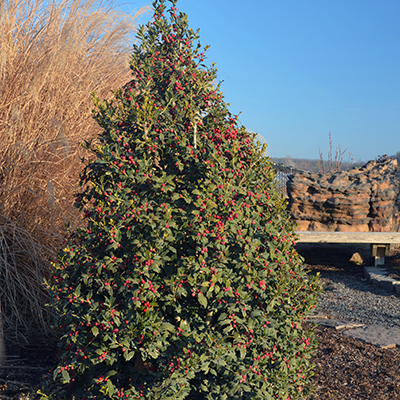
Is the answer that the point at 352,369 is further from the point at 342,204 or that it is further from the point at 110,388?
the point at 342,204

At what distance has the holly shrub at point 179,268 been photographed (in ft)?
6.45

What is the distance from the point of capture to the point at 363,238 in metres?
6.65

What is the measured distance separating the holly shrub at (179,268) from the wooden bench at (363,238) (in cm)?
436

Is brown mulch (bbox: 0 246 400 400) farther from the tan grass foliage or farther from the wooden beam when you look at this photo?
the wooden beam

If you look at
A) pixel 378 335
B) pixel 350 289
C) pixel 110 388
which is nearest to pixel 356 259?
pixel 350 289

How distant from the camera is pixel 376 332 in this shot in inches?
150

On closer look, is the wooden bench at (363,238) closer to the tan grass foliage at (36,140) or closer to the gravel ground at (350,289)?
the gravel ground at (350,289)

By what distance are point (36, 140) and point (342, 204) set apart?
5157 millimetres

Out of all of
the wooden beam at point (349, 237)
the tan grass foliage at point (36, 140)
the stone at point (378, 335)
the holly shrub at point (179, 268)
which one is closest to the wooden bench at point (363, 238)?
the wooden beam at point (349, 237)

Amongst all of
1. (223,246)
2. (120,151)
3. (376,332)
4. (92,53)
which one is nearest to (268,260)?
(223,246)

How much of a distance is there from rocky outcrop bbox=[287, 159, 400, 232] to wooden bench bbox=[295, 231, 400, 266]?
1.09 ft

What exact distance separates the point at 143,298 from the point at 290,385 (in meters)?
1.08

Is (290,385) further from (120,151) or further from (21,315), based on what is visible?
(21,315)

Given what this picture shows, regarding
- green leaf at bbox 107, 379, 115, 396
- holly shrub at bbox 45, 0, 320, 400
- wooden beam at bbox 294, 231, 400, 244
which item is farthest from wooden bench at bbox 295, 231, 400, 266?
green leaf at bbox 107, 379, 115, 396
